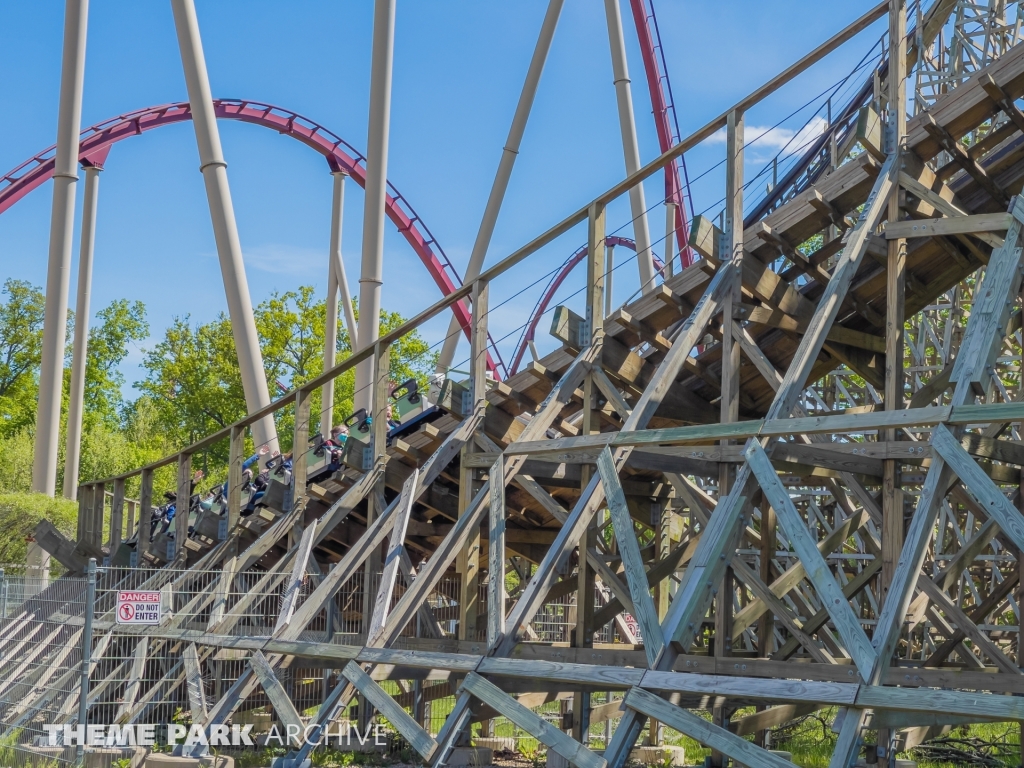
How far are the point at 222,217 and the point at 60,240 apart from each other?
621 centimetres

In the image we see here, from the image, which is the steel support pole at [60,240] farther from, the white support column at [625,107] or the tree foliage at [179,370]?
the tree foliage at [179,370]

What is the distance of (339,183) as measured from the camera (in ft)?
89.1

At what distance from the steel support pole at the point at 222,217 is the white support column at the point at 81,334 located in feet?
33.5

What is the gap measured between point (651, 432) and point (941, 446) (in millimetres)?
2138

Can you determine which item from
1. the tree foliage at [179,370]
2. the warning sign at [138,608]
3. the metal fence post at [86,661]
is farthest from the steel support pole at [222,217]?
the tree foliage at [179,370]

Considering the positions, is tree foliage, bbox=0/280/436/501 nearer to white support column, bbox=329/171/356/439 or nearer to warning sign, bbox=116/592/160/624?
white support column, bbox=329/171/356/439

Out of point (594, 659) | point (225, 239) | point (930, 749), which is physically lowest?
point (930, 749)

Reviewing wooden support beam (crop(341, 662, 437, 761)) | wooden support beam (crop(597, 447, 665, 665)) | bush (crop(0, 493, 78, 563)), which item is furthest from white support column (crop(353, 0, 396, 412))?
bush (crop(0, 493, 78, 563))

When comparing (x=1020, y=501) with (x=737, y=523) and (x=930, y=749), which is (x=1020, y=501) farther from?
(x=930, y=749)

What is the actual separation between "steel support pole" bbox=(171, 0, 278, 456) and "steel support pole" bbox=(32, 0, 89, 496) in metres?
4.80

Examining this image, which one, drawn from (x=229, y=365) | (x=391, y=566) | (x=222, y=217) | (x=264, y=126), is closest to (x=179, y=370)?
(x=229, y=365)

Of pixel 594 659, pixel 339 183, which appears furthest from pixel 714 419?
pixel 339 183

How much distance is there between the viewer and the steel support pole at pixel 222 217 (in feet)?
50.2

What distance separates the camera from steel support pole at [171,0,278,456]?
50.2ft
